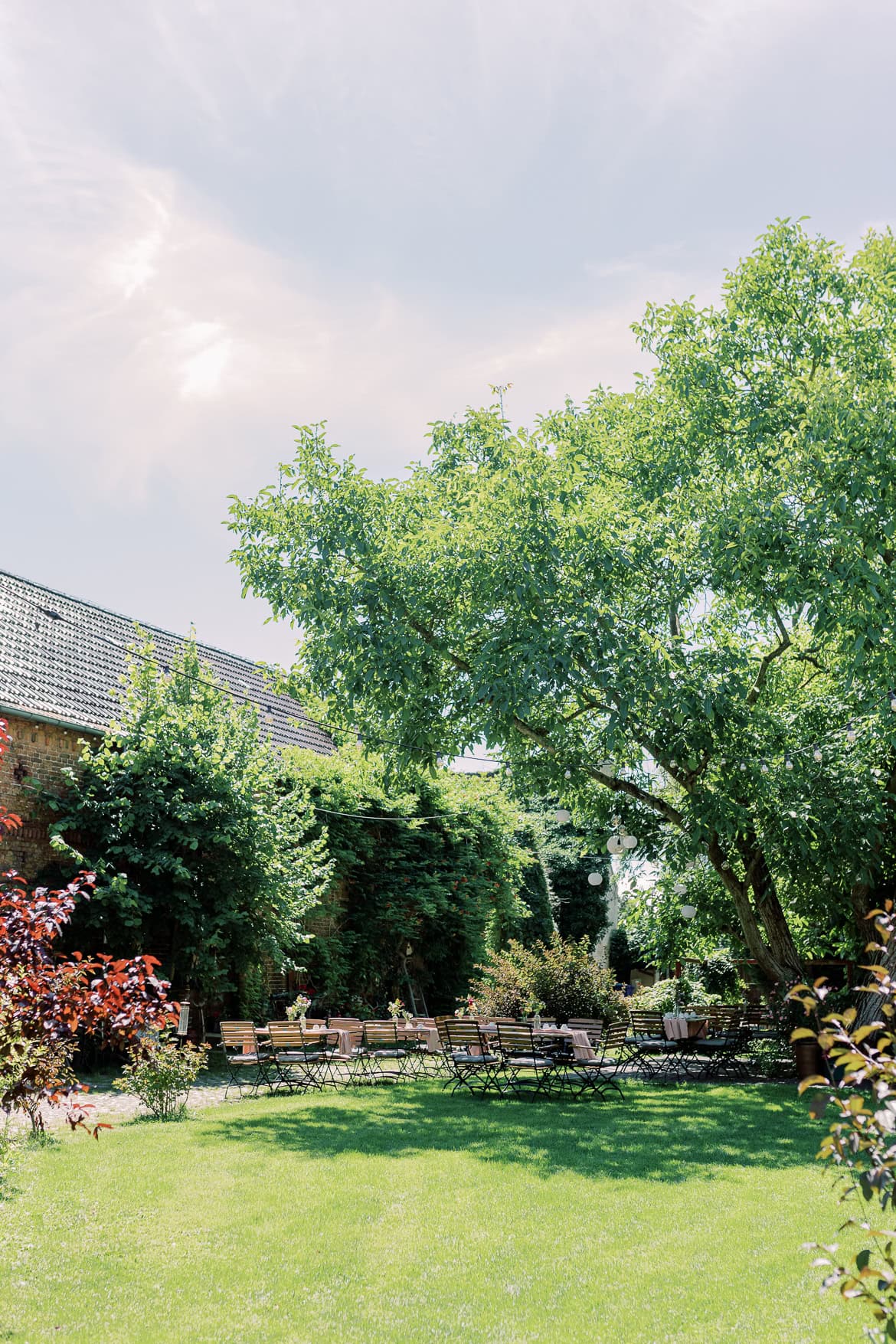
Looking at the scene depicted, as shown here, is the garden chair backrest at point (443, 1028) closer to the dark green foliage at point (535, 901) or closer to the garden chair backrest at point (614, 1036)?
the garden chair backrest at point (614, 1036)

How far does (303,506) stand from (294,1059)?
732cm

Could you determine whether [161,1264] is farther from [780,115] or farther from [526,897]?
[526,897]

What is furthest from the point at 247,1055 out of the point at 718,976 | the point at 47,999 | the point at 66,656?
the point at 718,976

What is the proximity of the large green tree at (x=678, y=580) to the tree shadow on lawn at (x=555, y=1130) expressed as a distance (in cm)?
352

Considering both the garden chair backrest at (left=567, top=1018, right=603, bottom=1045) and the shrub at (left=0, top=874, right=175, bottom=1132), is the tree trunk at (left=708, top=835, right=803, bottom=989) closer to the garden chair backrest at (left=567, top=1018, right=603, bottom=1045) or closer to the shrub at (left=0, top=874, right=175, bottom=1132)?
the garden chair backrest at (left=567, top=1018, right=603, bottom=1045)

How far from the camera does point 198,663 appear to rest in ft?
53.9

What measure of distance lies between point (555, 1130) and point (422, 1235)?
157 inches

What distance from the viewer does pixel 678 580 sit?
40.6ft

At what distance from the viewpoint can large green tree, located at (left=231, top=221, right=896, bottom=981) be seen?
11125 mm

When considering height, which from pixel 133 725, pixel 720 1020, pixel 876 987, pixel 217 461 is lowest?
pixel 720 1020

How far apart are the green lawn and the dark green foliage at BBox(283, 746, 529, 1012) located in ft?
30.8

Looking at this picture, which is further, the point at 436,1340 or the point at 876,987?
the point at 436,1340

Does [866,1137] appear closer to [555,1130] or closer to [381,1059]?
[555,1130]

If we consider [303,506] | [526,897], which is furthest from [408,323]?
[526,897]
